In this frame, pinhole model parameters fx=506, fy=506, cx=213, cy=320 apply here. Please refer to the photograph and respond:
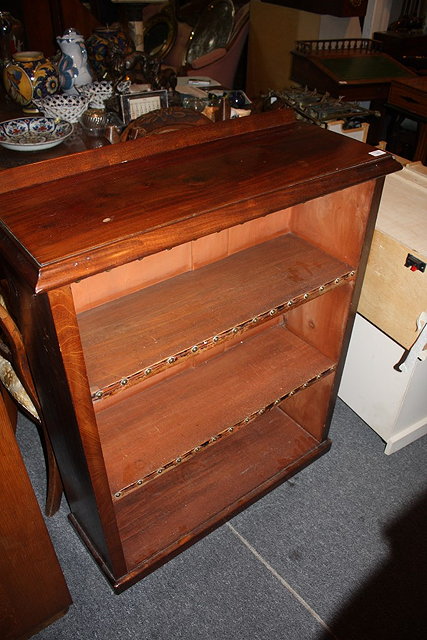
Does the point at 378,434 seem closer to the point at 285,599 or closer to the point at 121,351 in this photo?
the point at 285,599

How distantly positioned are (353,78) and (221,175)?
2635 mm

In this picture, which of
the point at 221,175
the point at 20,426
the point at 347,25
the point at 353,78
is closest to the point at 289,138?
the point at 221,175

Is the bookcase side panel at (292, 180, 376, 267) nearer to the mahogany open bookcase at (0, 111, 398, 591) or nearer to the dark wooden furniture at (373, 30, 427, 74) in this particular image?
the mahogany open bookcase at (0, 111, 398, 591)

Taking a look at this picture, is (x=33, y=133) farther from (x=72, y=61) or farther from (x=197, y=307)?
(x=197, y=307)

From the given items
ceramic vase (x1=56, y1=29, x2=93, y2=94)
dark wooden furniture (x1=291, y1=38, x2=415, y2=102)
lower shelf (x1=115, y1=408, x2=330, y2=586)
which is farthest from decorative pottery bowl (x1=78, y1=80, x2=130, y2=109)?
dark wooden furniture (x1=291, y1=38, x2=415, y2=102)

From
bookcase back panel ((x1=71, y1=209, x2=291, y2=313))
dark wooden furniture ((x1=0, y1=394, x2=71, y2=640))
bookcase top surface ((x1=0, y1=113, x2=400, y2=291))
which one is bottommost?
dark wooden furniture ((x1=0, y1=394, x2=71, y2=640))

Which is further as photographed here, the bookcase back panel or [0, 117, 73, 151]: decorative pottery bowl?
[0, 117, 73, 151]: decorative pottery bowl

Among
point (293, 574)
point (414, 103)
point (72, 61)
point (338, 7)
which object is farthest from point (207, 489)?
point (338, 7)

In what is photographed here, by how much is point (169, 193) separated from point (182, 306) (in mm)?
317

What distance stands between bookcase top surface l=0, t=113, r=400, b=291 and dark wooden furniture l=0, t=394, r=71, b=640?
36cm

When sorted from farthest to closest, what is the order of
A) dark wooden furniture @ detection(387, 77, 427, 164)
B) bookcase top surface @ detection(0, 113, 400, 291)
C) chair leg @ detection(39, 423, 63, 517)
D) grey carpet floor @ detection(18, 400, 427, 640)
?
dark wooden furniture @ detection(387, 77, 427, 164), chair leg @ detection(39, 423, 63, 517), grey carpet floor @ detection(18, 400, 427, 640), bookcase top surface @ detection(0, 113, 400, 291)

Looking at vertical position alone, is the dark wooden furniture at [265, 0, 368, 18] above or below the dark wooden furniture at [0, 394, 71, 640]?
above

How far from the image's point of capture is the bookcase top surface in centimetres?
85

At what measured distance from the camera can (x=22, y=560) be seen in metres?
1.17
